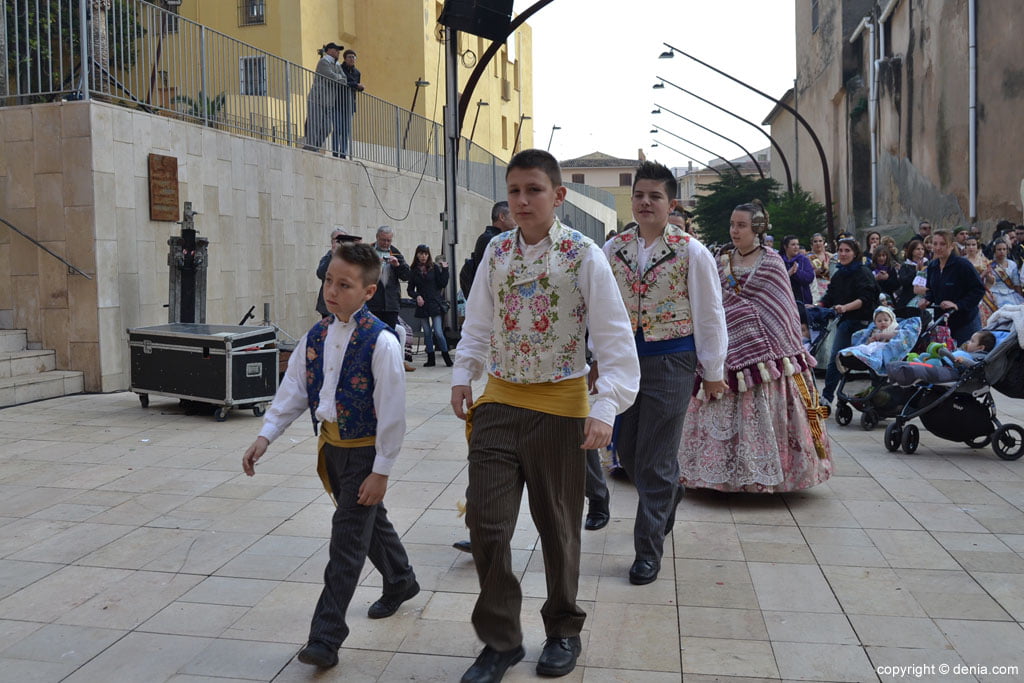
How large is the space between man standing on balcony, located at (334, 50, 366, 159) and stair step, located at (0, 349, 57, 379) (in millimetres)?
7222

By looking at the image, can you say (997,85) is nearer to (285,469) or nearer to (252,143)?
(252,143)

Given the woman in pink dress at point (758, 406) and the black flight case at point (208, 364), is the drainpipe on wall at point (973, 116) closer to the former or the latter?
the black flight case at point (208, 364)

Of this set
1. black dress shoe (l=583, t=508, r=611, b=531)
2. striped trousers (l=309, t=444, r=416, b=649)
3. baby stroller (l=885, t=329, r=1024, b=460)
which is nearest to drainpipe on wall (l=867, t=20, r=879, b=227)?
baby stroller (l=885, t=329, r=1024, b=460)

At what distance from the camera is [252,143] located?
1385 cm

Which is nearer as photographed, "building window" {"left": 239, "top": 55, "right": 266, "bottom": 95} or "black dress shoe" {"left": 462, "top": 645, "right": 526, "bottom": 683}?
"black dress shoe" {"left": 462, "top": 645, "right": 526, "bottom": 683}

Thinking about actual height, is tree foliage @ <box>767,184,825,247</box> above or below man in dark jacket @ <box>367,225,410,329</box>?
above

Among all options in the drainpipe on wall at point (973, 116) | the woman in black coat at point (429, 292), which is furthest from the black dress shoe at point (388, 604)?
the drainpipe on wall at point (973, 116)

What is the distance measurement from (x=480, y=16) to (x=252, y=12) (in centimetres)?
1685

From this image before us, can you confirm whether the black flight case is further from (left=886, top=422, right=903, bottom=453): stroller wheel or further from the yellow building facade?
the yellow building facade

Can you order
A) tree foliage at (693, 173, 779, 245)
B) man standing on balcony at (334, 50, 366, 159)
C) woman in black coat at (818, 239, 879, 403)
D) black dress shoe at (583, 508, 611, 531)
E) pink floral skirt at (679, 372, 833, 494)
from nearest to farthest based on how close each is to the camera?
black dress shoe at (583, 508, 611, 531), pink floral skirt at (679, 372, 833, 494), woman in black coat at (818, 239, 879, 403), man standing on balcony at (334, 50, 366, 159), tree foliage at (693, 173, 779, 245)

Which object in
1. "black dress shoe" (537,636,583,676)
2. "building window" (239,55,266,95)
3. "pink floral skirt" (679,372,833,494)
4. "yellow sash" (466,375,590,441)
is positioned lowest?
"black dress shoe" (537,636,583,676)

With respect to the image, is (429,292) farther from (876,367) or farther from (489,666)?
(489,666)

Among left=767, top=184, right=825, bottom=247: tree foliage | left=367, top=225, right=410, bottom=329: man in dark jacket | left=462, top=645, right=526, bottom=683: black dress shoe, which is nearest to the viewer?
left=462, top=645, right=526, bottom=683: black dress shoe

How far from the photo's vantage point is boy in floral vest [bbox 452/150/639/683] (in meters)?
3.63
